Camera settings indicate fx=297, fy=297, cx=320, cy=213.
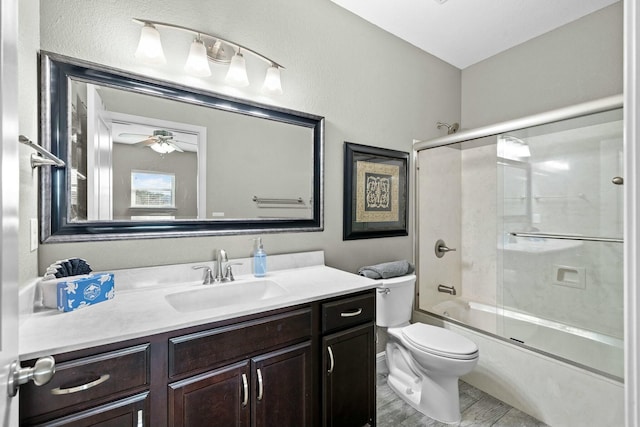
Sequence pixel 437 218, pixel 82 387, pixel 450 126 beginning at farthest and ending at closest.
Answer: pixel 450 126 → pixel 437 218 → pixel 82 387

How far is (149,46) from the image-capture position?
1.38 meters

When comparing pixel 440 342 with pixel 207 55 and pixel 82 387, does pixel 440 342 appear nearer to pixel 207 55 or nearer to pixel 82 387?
pixel 82 387

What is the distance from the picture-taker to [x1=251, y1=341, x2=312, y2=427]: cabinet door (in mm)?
1176

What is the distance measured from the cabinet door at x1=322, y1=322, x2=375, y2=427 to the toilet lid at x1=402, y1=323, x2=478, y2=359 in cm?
42

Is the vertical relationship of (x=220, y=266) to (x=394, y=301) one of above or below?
above

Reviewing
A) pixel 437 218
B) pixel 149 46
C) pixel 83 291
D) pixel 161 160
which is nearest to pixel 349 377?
pixel 83 291

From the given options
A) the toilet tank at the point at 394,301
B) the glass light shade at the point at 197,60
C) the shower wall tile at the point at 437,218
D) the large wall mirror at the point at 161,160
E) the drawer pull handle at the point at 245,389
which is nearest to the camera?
the drawer pull handle at the point at 245,389

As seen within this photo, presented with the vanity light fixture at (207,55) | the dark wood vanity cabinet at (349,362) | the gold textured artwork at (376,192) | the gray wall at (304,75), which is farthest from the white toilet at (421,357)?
the vanity light fixture at (207,55)

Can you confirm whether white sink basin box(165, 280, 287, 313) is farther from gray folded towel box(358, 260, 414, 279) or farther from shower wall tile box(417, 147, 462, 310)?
shower wall tile box(417, 147, 462, 310)

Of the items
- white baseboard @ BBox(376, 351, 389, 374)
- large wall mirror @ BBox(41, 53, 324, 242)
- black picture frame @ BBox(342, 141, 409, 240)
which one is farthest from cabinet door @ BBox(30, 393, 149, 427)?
white baseboard @ BBox(376, 351, 389, 374)

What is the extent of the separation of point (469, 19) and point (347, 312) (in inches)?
89.8

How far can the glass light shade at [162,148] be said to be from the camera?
4.75ft

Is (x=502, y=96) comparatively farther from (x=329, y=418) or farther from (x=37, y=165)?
(x=37, y=165)

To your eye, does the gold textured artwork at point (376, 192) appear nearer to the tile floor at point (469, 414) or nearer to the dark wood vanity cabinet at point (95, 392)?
the tile floor at point (469, 414)
